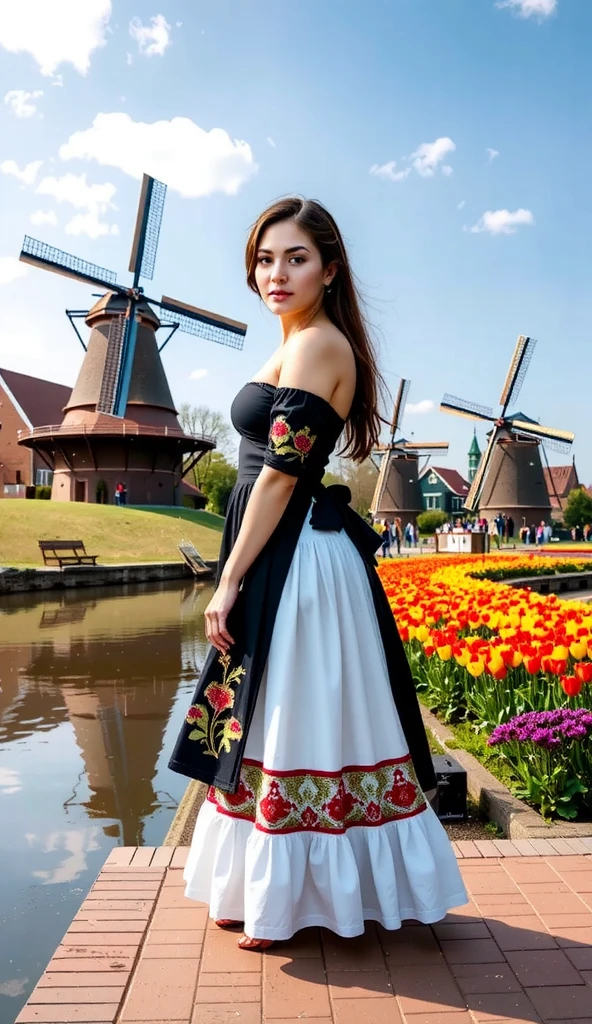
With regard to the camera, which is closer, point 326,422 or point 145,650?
point 326,422

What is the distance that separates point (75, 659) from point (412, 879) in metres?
6.54

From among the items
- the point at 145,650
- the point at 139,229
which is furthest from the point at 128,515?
the point at 145,650

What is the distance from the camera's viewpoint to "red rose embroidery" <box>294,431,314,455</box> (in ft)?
7.00

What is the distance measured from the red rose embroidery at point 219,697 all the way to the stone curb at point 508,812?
1.52m

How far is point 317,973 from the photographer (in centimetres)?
203

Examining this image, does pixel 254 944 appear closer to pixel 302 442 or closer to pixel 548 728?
pixel 302 442

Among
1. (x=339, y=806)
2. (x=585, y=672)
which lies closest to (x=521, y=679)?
(x=585, y=672)

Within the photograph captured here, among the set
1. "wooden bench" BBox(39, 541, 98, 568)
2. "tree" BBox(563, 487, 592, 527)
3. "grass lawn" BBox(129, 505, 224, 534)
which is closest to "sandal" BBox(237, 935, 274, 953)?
"wooden bench" BBox(39, 541, 98, 568)

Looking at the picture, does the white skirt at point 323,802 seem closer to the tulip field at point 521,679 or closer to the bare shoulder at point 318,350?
the bare shoulder at point 318,350

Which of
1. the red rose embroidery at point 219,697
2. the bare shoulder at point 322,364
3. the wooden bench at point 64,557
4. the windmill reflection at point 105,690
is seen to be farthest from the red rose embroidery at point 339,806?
the wooden bench at point 64,557

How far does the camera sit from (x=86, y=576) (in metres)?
16.8

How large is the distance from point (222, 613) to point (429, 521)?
149 ft

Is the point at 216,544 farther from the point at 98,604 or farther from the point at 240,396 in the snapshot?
the point at 240,396

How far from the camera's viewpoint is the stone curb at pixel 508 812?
9.74 ft
